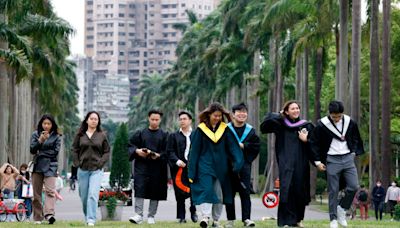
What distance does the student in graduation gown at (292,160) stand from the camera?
16328 millimetres

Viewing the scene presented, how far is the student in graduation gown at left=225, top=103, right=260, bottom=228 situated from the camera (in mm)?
16703

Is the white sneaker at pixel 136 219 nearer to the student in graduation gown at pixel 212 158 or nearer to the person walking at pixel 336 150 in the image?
the student in graduation gown at pixel 212 158

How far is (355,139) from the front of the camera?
53.2ft

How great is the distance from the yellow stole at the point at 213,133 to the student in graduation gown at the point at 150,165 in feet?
8.95

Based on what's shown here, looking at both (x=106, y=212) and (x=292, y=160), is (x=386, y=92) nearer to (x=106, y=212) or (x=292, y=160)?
(x=106, y=212)

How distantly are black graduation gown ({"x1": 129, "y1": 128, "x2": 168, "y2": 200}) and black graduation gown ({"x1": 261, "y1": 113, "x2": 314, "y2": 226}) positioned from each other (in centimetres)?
300

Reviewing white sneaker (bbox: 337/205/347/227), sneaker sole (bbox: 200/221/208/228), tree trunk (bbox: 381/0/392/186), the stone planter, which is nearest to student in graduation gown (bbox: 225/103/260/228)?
sneaker sole (bbox: 200/221/208/228)

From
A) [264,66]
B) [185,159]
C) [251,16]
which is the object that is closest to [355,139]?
[185,159]

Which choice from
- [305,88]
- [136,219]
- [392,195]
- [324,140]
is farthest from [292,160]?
[305,88]

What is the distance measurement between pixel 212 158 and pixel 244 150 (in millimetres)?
851

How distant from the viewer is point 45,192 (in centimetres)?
1872

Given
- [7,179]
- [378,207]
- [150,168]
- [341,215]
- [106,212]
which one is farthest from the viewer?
[378,207]

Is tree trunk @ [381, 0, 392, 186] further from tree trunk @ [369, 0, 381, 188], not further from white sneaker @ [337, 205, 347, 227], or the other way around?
white sneaker @ [337, 205, 347, 227]

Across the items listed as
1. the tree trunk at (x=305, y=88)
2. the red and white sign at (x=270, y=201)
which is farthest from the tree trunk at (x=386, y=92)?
the red and white sign at (x=270, y=201)
